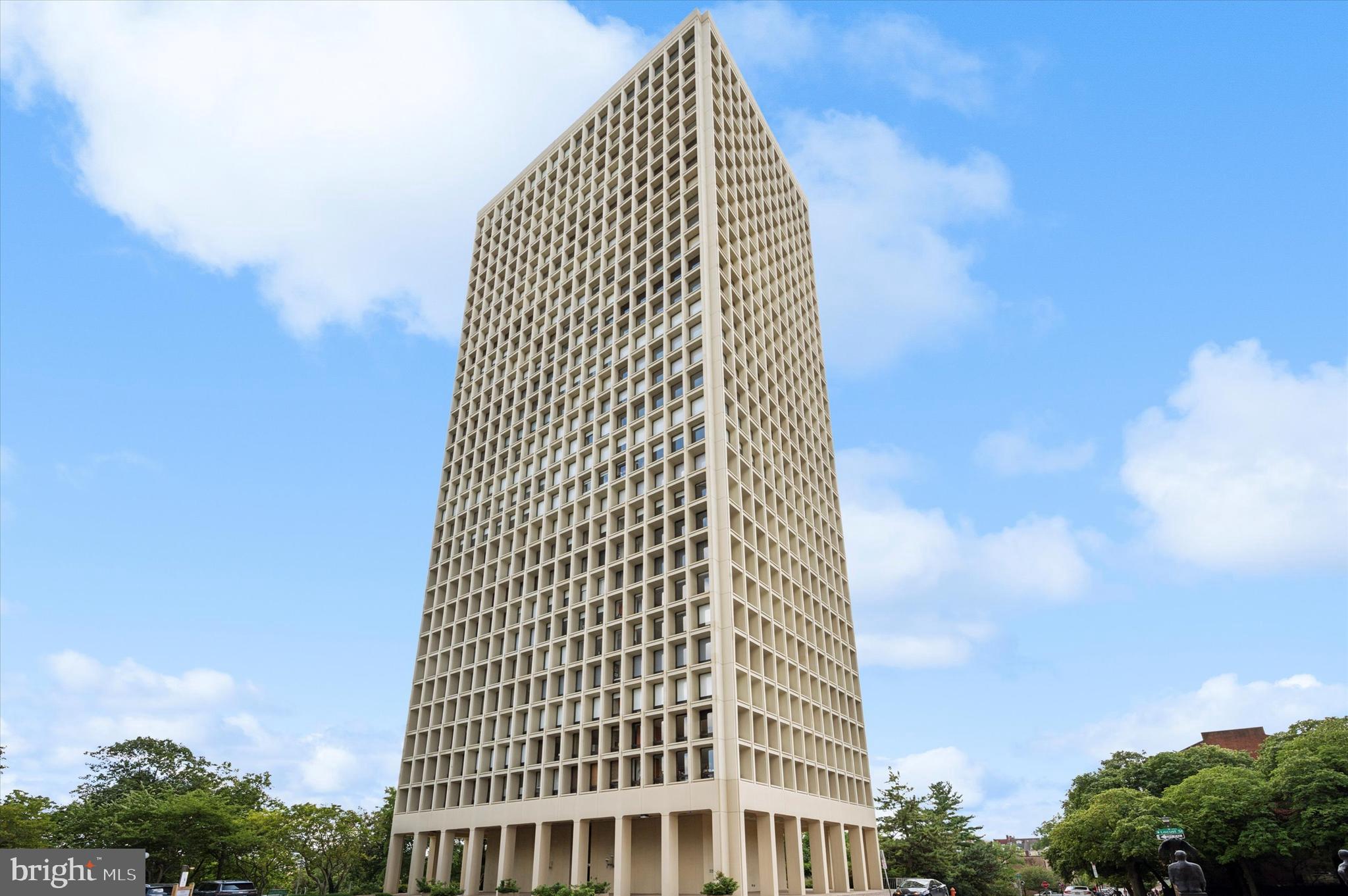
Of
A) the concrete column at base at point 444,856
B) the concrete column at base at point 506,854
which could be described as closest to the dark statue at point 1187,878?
the concrete column at base at point 506,854

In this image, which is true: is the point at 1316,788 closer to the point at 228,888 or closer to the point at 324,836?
the point at 228,888

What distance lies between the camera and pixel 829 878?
59750mm

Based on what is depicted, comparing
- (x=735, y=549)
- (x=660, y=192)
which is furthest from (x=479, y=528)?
(x=660, y=192)

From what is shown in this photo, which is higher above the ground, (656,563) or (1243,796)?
(656,563)

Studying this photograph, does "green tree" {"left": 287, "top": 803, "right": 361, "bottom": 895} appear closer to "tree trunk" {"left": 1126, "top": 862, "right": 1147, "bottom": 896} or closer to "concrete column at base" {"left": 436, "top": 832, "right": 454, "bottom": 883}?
"concrete column at base" {"left": 436, "top": 832, "right": 454, "bottom": 883}

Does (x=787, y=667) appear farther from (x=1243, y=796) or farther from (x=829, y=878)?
Result: (x=1243, y=796)

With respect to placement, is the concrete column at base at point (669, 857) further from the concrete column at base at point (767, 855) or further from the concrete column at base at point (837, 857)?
the concrete column at base at point (837, 857)

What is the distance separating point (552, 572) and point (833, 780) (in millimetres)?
27795

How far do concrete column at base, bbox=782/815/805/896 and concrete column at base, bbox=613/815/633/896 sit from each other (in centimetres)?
1054

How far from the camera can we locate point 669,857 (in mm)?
48875

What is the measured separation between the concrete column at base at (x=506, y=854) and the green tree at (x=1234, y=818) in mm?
52724

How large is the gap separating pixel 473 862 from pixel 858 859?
31.6 m

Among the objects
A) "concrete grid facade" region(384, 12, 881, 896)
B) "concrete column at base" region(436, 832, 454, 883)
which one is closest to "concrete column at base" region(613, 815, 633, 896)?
"concrete grid facade" region(384, 12, 881, 896)

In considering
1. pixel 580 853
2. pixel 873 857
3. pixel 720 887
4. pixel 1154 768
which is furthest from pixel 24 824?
pixel 1154 768
